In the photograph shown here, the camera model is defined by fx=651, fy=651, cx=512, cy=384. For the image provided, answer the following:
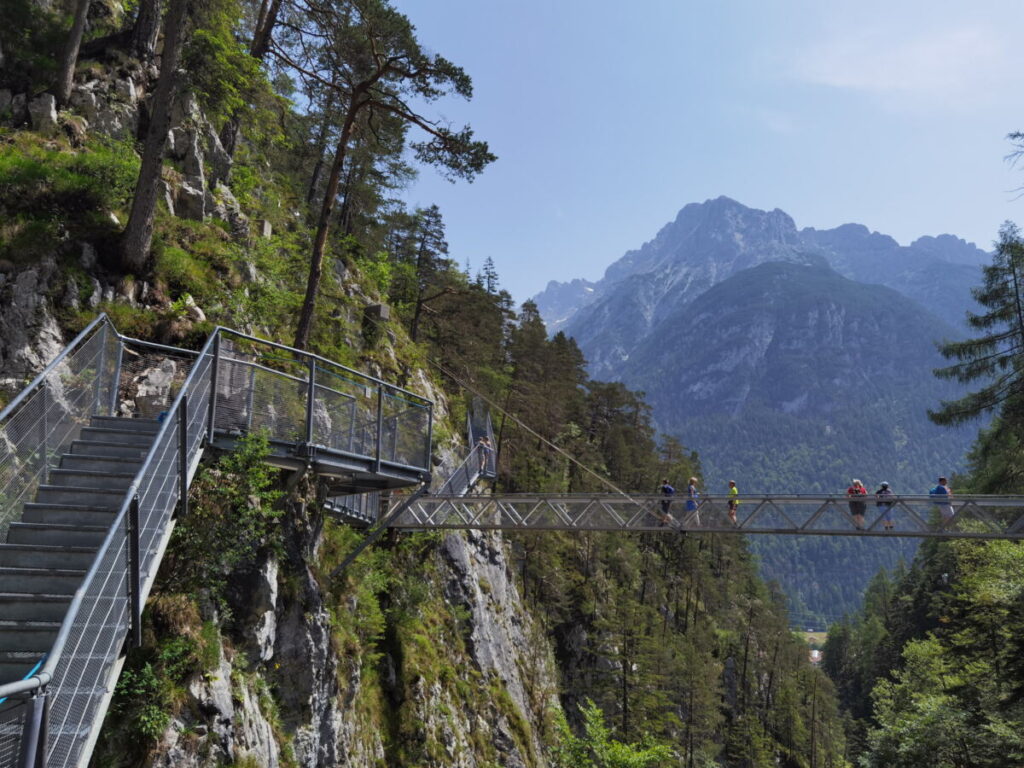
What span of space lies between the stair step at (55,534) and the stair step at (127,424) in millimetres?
1953

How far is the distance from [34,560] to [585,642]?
31.1m

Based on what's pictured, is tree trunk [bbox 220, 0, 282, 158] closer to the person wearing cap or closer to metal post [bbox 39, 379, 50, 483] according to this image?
metal post [bbox 39, 379, 50, 483]

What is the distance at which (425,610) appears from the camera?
1753 cm

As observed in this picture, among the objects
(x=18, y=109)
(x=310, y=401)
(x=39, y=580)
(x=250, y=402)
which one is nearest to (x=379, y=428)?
(x=310, y=401)

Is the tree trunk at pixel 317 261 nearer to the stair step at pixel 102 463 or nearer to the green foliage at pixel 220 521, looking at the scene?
the green foliage at pixel 220 521

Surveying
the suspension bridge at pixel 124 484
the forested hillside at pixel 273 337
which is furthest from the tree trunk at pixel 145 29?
the suspension bridge at pixel 124 484

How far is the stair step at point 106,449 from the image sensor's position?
7.37 metres

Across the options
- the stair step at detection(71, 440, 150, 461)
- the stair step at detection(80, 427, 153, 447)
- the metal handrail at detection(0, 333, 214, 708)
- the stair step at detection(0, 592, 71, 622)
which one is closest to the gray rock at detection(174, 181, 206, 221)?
the stair step at detection(80, 427, 153, 447)

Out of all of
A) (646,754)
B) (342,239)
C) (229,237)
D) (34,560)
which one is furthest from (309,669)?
(342,239)

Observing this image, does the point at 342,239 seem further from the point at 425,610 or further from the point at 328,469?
the point at 328,469

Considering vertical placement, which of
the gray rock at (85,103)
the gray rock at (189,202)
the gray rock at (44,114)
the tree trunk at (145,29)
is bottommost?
the gray rock at (189,202)

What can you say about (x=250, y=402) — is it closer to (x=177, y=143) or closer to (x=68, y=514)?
(x=68, y=514)

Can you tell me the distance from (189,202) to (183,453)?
30.9 feet

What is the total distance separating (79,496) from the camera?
6.63 meters
